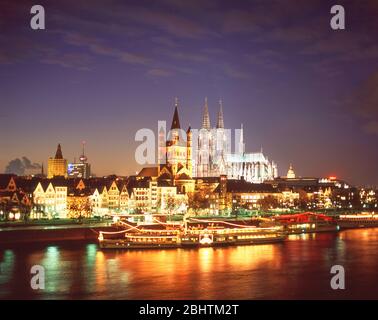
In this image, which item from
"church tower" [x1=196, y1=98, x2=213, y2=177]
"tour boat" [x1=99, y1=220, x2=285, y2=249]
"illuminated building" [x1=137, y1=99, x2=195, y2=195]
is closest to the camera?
"tour boat" [x1=99, y1=220, x2=285, y2=249]

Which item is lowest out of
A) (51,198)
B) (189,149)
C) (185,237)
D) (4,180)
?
(185,237)

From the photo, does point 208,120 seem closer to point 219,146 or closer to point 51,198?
point 219,146

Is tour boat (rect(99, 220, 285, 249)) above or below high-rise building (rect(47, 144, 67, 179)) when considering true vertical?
below

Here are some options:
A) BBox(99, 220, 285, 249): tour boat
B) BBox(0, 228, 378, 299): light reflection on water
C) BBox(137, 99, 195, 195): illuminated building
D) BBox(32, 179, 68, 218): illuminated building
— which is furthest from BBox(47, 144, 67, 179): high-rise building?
BBox(0, 228, 378, 299): light reflection on water

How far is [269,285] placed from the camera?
25.4m

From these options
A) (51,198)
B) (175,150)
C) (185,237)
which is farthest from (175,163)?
(185,237)

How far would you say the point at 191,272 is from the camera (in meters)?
28.3

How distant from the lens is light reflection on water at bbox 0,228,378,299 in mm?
23891

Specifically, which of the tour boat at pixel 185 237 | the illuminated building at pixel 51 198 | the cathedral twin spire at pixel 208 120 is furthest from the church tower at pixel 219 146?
the tour boat at pixel 185 237

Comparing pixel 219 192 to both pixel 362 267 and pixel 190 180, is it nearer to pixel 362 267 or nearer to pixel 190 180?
pixel 190 180

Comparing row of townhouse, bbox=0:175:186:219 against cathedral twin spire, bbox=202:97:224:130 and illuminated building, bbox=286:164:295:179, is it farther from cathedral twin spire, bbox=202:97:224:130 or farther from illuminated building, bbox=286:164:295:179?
illuminated building, bbox=286:164:295:179

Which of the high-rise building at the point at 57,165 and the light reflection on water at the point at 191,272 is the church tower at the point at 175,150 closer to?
the high-rise building at the point at 57,165

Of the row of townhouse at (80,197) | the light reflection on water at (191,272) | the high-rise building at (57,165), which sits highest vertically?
the high-rise building at (57,165)

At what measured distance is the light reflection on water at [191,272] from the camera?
78.4ft
